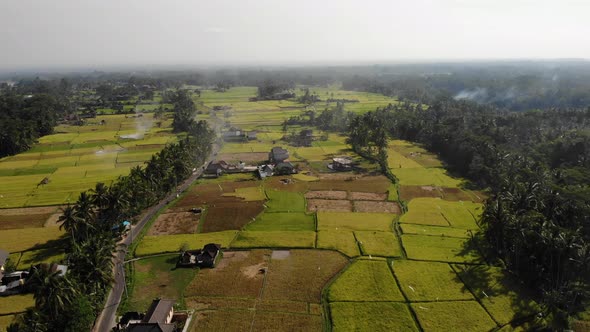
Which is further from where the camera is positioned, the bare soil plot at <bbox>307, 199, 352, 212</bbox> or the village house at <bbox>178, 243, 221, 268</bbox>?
the bare soil plot at <bbox>307, 199, 352, 212</bbox>

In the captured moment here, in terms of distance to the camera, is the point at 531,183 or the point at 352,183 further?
the point at 352,183

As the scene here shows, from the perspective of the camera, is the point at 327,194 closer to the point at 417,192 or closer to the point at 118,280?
the point at 417,192

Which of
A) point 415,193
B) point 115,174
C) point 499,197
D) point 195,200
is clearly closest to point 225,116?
point 115,174

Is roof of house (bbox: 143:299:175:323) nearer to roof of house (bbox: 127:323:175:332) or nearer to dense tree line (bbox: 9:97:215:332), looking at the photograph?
roof of house (bbox: 127:323:175:332)

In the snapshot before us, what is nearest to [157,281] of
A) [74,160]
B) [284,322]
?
[284,322]

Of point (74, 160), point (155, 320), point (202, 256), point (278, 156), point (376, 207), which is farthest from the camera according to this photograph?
point (74, 160)

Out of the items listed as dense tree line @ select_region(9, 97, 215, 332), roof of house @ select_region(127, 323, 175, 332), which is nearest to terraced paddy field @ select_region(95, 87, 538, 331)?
roof of house @ select_region(127, 323, 175, 332)
